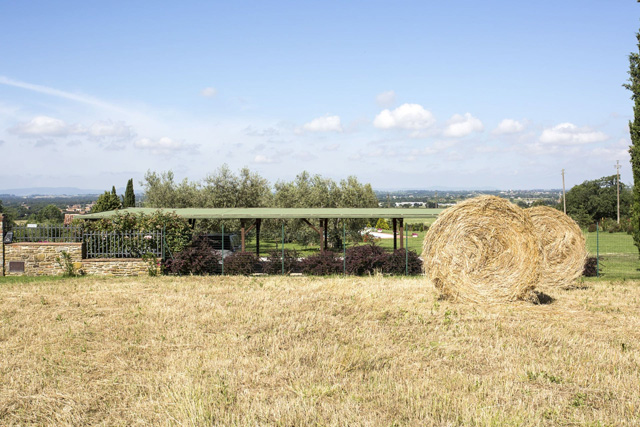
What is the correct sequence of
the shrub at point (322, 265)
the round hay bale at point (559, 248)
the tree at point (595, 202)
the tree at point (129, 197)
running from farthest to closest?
the tree at point (595, 202) < the tree at point (129, 197) < the shrub at point (322, 265) < the round hay bale at point (559, 248)

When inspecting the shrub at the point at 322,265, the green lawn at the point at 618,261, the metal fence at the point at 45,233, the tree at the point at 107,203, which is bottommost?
the green lawn at the point at 618,261

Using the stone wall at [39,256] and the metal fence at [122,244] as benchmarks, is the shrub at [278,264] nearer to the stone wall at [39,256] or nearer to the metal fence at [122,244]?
the metal fence at [122,244]

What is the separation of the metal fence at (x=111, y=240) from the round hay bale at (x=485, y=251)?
11006 mm

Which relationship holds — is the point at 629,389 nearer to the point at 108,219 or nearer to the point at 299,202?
the point at 108,219

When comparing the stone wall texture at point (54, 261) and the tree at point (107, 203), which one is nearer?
the stone wall texture at point (54, 261)

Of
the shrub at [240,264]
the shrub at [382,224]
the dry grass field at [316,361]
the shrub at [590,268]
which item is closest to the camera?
the dry grass field at [316,361]

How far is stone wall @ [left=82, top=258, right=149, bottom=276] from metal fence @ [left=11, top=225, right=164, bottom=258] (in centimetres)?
36

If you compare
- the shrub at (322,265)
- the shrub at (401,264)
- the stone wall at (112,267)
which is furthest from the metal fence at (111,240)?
the shrub at (401,264)

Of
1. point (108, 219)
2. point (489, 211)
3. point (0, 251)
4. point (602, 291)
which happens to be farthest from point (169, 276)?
point (602, 291)

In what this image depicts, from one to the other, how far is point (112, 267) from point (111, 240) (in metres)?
1.04

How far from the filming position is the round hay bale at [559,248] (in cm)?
1498

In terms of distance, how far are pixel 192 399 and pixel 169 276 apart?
12713mm

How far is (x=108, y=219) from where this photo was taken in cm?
1970

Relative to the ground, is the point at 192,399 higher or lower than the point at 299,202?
lower
